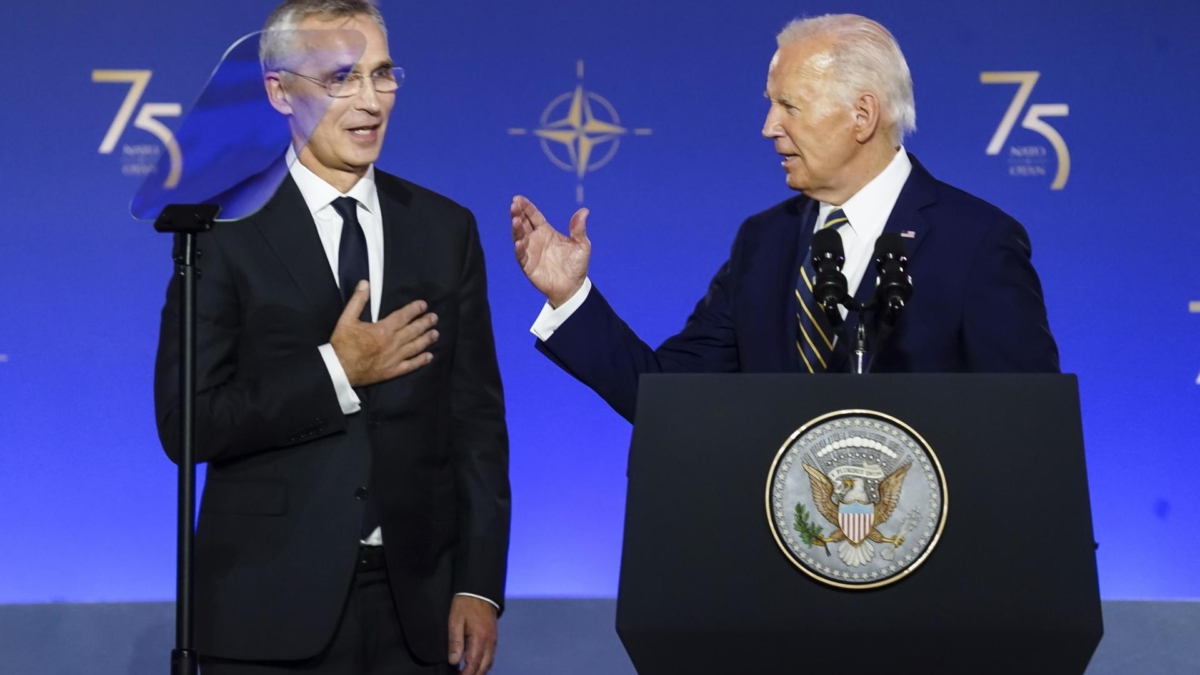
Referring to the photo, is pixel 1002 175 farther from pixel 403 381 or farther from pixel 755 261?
pixel 403 381

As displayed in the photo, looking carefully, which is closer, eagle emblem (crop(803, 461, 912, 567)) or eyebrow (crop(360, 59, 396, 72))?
eagle emblem (crop(803, 461, 912, 567))

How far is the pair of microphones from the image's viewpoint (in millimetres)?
1671

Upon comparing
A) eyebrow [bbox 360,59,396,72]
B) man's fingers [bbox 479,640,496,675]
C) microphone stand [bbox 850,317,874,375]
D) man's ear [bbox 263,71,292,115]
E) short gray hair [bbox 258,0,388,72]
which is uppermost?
short gray hair [bbox 258,0,388,72]

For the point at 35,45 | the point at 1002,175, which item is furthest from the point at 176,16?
the point at 1002,175

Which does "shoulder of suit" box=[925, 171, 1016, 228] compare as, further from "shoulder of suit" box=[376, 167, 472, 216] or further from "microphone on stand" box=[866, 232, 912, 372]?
"shoulder of suit" box=[376, 167, 472, 216]

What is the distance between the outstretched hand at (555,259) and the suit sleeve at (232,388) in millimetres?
339

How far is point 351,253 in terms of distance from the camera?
7.12 ft

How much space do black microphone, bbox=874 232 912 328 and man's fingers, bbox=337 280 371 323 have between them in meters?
0.76

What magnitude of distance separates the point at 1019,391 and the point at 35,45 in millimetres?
3443

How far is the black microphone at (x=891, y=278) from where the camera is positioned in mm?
1668

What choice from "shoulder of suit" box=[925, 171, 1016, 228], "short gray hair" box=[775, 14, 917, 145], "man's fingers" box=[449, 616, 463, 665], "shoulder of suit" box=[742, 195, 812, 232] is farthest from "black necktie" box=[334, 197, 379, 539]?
"shoulder of suit" box=[925, 171, 1016, 228]

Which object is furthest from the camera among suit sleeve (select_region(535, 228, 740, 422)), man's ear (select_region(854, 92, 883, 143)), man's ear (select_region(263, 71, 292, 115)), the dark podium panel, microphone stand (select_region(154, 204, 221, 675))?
man's ear (select_region(854, 92, 883, 143))

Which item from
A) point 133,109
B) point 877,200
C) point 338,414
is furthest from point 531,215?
point 133,109

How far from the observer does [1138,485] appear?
413cm
